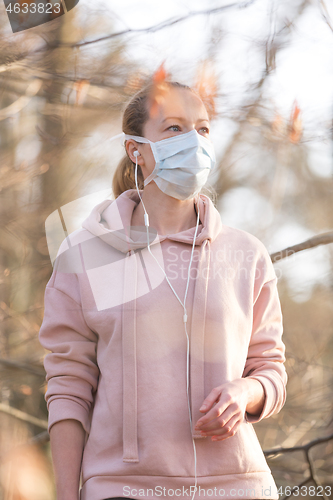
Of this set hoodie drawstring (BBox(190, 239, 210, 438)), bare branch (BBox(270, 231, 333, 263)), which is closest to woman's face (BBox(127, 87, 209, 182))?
hoodie drawstring (BBox(190, 239, 210, 438))

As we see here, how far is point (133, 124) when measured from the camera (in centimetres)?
113

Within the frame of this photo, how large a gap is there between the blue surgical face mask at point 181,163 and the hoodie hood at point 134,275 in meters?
0.07

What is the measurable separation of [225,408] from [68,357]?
1.12 feet

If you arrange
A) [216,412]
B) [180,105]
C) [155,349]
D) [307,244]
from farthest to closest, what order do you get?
[307,244]
[180,105]
[155,349]
[216,412]

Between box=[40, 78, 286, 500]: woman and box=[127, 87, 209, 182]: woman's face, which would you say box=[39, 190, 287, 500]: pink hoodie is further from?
box=[127, 87, 209, 182]: woman's face

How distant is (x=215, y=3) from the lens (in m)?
1.77

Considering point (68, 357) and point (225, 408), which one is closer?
point (225, 408)

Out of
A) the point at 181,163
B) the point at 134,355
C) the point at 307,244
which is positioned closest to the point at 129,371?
the point at 134,355

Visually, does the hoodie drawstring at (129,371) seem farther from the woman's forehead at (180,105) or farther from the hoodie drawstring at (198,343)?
the woman's forehead at (180,105)

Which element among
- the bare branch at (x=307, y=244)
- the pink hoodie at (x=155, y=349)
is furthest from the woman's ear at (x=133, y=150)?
the bare branch at (x=307, y=244)

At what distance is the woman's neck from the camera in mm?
1060

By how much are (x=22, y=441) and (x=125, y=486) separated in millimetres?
1056

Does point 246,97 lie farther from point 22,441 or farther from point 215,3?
point 22,441

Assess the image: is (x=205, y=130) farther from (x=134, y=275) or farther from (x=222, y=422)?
(x=222, y=422)
